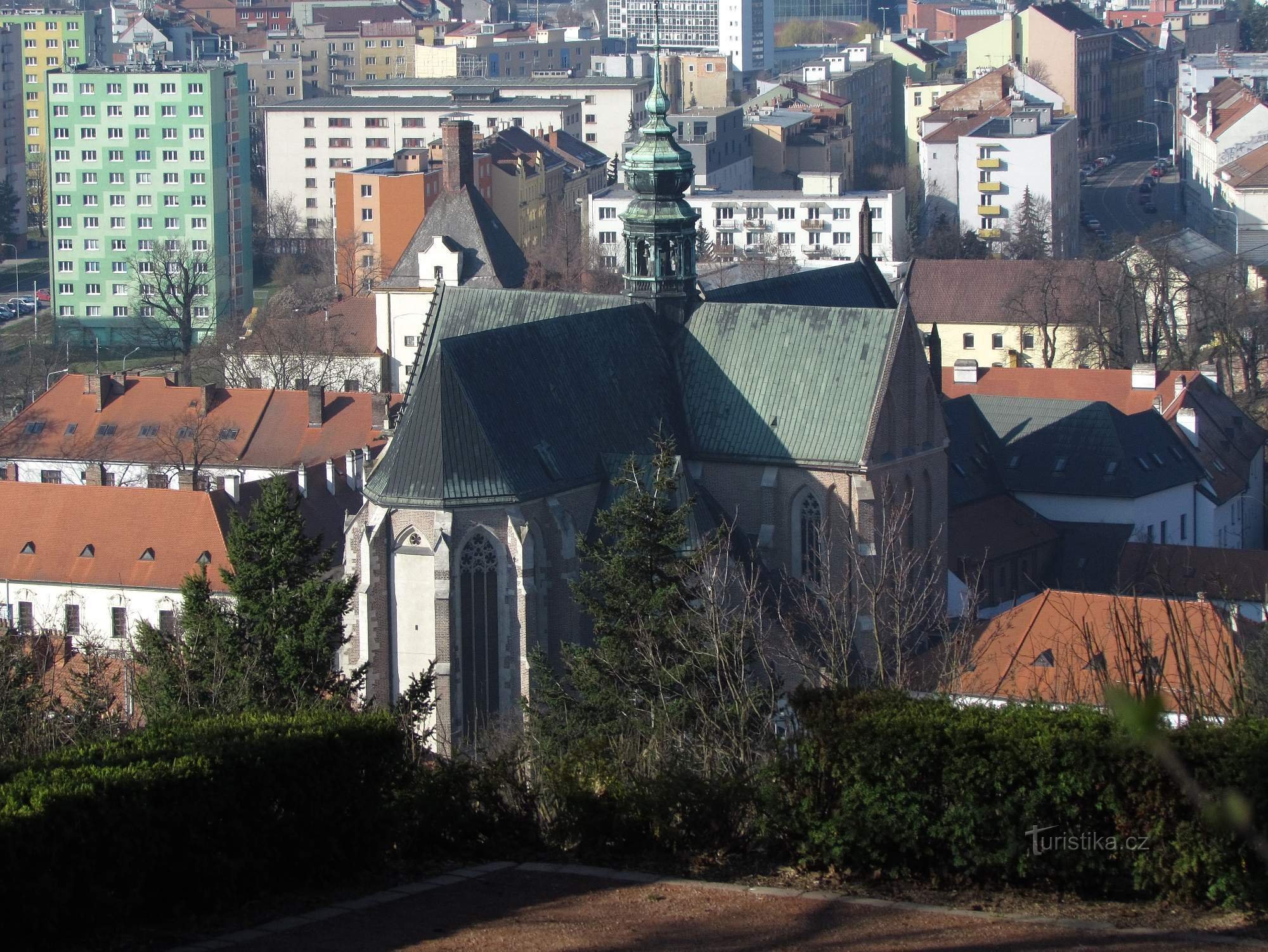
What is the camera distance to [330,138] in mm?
147125

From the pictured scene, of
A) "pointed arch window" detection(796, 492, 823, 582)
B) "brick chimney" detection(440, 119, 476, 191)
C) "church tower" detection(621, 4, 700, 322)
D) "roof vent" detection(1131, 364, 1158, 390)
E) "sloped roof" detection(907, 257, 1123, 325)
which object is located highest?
"brick chimney" detection(440, 119, 476, 191)

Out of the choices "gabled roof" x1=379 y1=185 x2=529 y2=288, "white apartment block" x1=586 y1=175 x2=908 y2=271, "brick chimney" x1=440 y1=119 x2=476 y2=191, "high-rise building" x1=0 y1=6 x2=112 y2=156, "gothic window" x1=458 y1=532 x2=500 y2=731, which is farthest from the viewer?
"high-rise building" x1=0 y1=6 x2=112 y2=156

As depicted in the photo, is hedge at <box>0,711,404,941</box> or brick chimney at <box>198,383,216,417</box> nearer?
hedge at <box>0,711,404,941</box>

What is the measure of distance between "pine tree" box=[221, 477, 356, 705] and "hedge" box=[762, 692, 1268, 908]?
1135 cm

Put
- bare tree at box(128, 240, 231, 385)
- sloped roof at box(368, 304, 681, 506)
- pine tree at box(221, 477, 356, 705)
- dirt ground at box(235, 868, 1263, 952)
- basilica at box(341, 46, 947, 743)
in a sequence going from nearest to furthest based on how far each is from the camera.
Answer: dirt ground at box(235, 868, 1263, 952)
pine tree at box(221, 477, 356, 705)
sloped roof at box(368, 304, 681, 506)
basilica at box(341, 46, 947, 743)
bare tree at box(128, 240, 231, 385)

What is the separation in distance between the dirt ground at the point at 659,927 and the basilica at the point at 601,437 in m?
21.2

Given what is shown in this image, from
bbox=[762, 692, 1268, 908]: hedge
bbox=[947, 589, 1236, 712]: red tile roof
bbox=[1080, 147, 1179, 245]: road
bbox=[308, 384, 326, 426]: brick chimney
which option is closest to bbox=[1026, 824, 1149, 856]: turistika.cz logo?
bbox=[762, 692, 1268, 908]: hedge

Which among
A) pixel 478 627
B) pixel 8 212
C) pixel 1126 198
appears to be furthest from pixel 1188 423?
pixel 8 212

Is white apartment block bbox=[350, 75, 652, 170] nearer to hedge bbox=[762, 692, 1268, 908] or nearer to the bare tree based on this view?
the bare tree

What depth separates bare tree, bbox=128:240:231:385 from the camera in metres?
109

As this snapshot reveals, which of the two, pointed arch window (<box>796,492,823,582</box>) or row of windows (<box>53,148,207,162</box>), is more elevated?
row of windows (<box>53,148,207,162</box>)

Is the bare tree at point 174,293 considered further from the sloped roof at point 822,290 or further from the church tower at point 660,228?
the church tower at point 660,228

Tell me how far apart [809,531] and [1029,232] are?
229 feet

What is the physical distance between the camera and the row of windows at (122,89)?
118 metres
